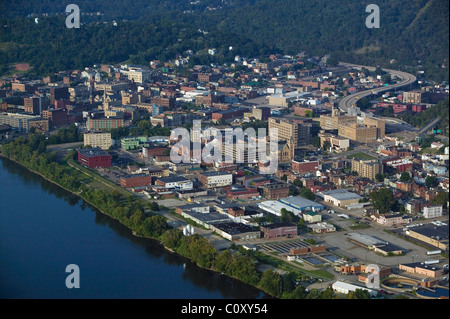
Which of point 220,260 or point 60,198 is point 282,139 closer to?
point 60,198

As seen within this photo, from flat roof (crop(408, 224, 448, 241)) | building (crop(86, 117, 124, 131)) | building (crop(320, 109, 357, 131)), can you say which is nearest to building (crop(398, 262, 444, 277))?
flat roof (crop(408, 224, 448, 241))

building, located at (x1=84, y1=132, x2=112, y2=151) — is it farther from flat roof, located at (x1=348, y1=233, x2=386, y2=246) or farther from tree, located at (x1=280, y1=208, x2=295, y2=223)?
flat roof, located at (x1=348, y1=233, x2=386, y2=246)

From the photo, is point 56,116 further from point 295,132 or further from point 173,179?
point 173,179

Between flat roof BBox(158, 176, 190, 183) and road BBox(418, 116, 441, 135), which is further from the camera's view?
road BBox(418, 116, 441, 135)

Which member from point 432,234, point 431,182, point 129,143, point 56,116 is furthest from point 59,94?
point 432,234

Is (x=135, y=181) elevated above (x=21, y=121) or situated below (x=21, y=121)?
below

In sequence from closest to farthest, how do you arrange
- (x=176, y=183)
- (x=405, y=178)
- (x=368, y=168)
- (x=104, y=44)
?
(x=176, y=183) < (x=405, y=178) < (x=368, y=168) < (x=104, y=44)
